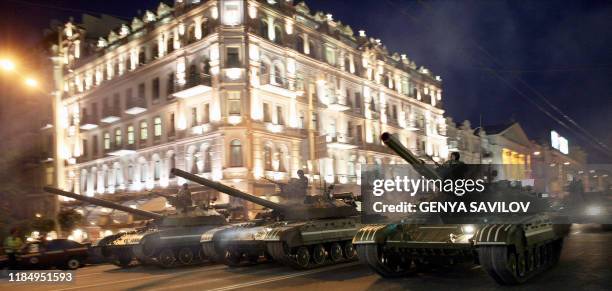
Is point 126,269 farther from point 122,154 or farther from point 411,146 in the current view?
point 411,146

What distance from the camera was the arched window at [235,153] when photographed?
34125 millimetres

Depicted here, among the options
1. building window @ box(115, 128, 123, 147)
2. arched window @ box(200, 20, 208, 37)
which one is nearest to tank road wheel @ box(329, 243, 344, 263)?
arched window @ box(200, 20, 208, 37)

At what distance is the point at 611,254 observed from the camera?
14.5 m

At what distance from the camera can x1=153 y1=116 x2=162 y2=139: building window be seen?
128 ft

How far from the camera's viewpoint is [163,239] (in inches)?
709

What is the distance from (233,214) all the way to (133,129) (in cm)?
1927

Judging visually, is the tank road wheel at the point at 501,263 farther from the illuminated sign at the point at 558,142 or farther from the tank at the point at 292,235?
the illuminated sign at the point at 558,142

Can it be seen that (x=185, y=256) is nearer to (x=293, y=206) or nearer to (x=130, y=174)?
(x=293, y=206)

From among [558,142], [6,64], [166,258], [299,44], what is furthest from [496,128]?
[6,64]

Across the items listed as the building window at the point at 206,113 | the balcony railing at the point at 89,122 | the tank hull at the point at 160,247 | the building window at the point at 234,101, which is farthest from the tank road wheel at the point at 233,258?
the balcony railing at the point at 89,122

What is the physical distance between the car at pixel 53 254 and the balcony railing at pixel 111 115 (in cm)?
2219

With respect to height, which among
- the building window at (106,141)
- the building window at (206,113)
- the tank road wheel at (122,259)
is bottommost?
the tank road wheel at (122,259)

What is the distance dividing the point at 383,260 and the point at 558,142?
90163mm

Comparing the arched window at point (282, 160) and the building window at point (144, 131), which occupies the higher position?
the building window at point (144, 131)
